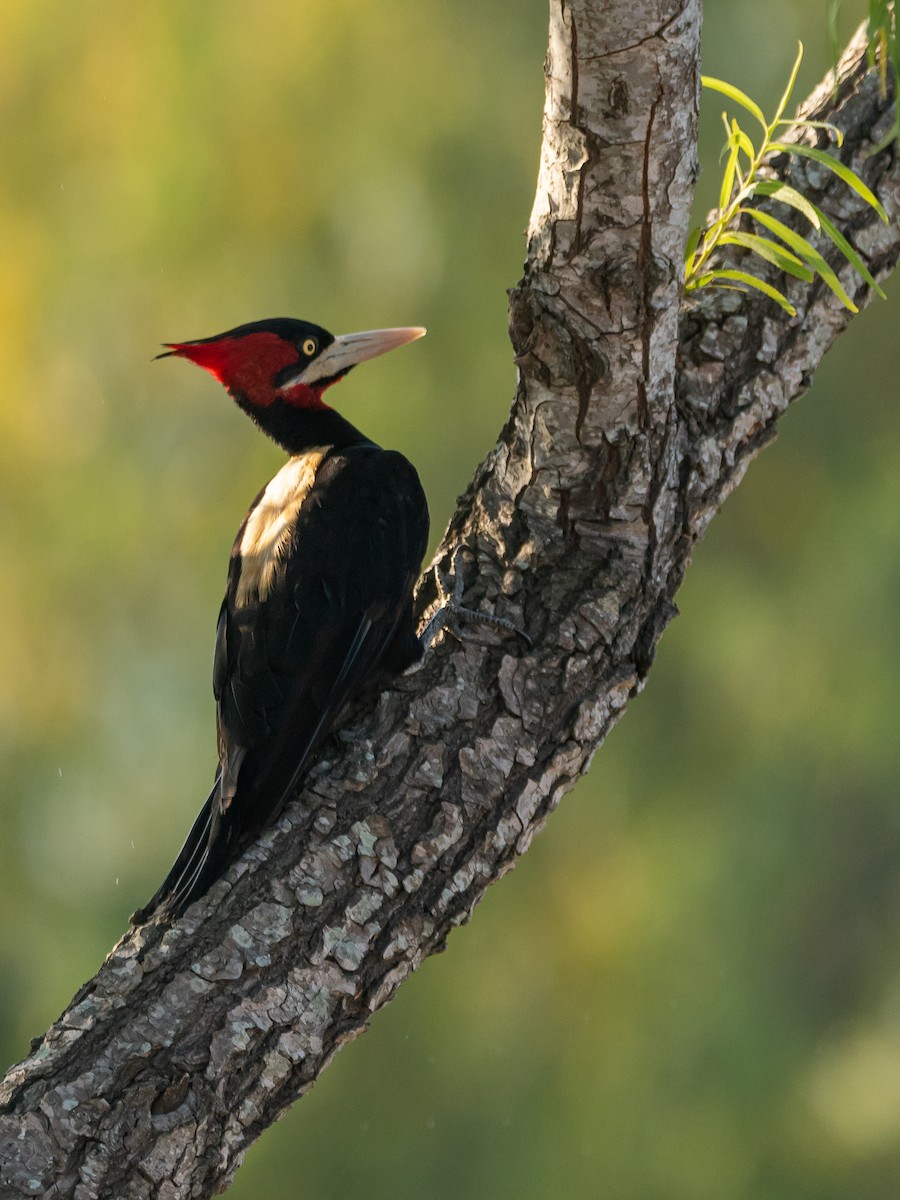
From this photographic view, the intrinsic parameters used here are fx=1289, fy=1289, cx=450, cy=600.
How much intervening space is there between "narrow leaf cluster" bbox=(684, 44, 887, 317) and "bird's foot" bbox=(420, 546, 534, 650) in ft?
1.76

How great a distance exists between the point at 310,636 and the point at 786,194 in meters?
0.94

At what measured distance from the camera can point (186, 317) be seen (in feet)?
19.0

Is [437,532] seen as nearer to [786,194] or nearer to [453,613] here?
[453,613]

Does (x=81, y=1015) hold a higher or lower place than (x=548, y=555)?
lower

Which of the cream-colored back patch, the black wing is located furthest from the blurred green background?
the black wing

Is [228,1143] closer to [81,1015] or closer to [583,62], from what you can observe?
[81,1015]

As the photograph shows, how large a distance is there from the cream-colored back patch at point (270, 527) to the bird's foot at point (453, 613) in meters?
0.29

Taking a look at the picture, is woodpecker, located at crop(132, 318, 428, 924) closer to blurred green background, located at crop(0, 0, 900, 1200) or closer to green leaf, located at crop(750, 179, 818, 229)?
green leaf, located at crop(750, 179, 818, 229)

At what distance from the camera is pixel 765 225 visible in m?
1.88

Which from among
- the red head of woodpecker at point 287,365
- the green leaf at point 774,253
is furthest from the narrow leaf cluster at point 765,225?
the red head of woodpecker at point 287,365

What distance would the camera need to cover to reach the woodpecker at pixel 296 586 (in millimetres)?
1791

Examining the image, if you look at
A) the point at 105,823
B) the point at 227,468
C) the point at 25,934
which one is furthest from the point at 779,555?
the point at 25,934

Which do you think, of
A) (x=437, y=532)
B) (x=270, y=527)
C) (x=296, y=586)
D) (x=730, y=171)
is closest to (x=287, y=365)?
(x=270, y=527)

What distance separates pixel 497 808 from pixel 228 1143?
51cm
